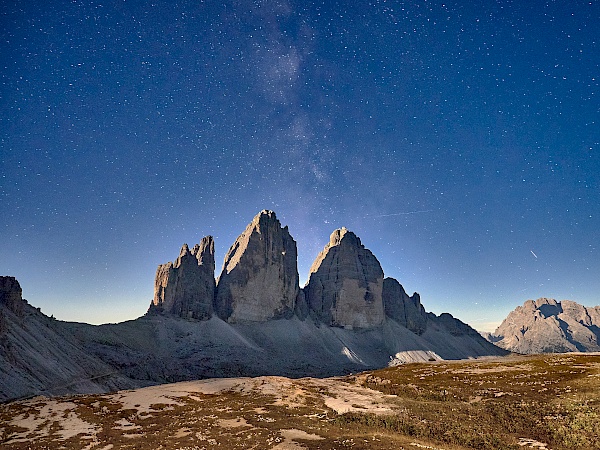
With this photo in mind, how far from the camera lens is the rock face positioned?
89.6 meters

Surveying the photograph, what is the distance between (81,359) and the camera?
9531cm

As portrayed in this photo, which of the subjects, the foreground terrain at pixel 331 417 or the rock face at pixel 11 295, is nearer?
the foreground terrain at pixel 331 417

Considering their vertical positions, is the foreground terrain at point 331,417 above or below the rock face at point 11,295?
below

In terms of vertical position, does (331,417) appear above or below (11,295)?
below

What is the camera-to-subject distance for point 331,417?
3244cm

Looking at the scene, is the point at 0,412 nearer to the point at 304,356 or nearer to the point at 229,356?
the point at 229,356

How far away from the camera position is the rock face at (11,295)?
8964cm

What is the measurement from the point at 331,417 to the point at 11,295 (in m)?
95.5

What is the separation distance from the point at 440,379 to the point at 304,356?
150661 millimetres

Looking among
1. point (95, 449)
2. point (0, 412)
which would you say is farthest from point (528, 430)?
point (0, 412)

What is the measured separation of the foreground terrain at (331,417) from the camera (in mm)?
25484

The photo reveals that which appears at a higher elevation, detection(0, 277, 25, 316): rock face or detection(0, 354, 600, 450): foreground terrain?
detection(0, 277, 25, 316): rock face

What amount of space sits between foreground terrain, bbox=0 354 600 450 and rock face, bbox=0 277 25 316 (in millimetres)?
59516

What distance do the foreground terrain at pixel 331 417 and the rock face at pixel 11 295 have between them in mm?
59516
